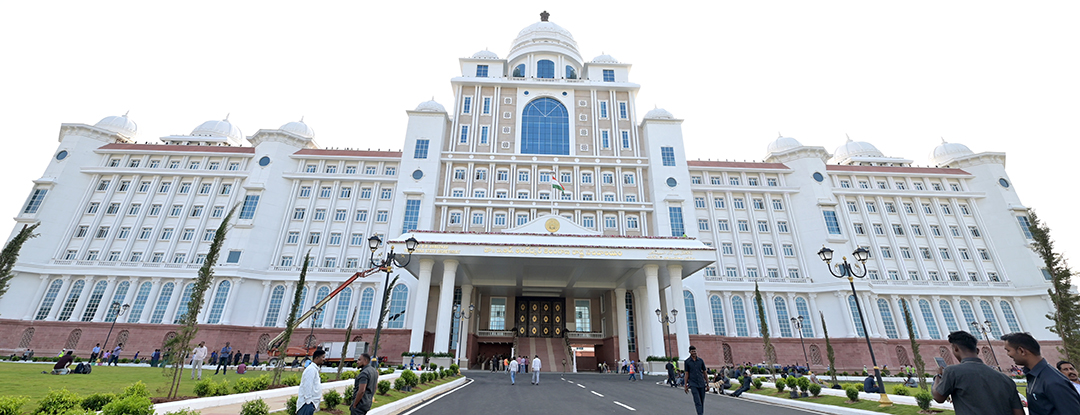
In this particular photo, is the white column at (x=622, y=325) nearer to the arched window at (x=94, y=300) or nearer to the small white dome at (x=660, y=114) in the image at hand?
the small white dome at (x=660, y=114)

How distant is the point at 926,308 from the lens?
4259cm

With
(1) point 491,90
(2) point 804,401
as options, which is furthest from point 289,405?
(1) point 491,90

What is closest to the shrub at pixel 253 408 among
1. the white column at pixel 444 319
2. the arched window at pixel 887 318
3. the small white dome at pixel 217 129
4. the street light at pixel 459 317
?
the white column at pixel 444 319

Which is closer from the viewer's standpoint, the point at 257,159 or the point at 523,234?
the point at 523,234

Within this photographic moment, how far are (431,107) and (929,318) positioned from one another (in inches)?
2135

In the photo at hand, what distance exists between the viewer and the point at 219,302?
37.8 metres

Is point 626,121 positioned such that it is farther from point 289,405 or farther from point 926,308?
point 289,405

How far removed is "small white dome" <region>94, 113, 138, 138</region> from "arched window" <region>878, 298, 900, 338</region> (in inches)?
3201

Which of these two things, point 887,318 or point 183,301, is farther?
point 887,318

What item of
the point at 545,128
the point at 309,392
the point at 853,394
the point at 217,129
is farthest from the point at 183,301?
the point at 853,394

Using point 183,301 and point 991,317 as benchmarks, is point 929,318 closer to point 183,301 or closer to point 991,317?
point 991,317

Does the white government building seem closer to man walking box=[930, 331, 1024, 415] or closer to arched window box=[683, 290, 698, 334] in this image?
arched window box=[683, 290, 698, 334]

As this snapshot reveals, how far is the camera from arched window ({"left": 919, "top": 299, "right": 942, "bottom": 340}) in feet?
136

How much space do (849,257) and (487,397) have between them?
4366 centimetres
